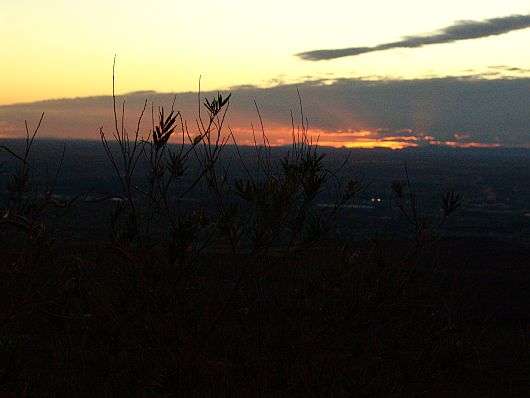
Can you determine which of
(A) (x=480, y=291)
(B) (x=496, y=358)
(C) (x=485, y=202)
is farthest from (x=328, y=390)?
(C) (x=485, y=202)

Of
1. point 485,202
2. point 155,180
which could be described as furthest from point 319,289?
point 485,202

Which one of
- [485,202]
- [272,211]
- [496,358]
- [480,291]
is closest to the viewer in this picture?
[272,211]

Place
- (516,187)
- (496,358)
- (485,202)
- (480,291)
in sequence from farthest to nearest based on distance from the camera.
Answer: (516,187), (485,202), (480,291), (496,358)

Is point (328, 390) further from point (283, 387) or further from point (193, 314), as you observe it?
point (193, 314)

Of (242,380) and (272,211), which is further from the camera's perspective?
(242,380)

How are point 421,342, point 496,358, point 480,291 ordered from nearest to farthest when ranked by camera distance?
point 421,342
point 496,358
point 480,291

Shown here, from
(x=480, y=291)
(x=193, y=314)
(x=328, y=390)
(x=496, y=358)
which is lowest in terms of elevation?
(x=480, y=291)

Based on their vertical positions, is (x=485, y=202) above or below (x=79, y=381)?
below

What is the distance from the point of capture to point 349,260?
21.0 ft

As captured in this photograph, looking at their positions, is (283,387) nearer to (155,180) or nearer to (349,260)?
(349,260)

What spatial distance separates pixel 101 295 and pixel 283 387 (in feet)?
5.81

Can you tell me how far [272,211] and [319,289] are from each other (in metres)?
0.99

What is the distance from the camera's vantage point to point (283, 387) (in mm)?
5844

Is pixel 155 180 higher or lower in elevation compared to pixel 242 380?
higher
